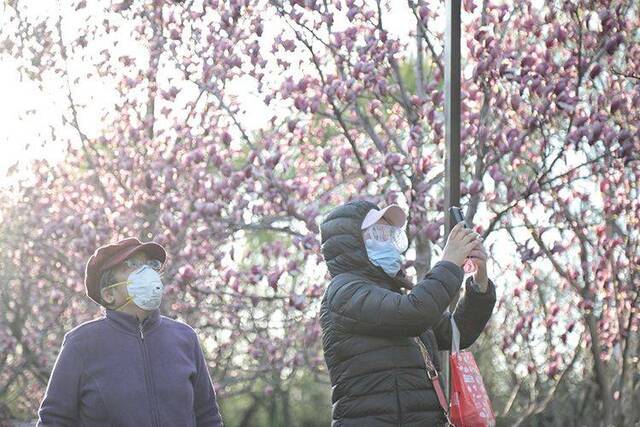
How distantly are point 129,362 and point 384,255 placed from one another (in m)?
1.01

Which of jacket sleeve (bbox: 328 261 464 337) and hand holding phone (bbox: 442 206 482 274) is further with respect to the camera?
hand holding phone (bbox: 442 206 482 274)

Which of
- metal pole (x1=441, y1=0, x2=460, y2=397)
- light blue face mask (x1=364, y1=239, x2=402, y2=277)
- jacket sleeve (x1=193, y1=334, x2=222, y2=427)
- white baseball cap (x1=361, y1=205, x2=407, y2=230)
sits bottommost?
jacket sleeve (x1=193, y1=334, x2=222, y2=427)

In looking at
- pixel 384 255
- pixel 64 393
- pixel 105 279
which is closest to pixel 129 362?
pixel 64 393

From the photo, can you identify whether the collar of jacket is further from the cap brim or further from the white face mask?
the cap brim

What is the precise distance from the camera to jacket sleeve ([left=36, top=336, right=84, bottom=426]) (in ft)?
14.7

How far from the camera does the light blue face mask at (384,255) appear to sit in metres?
4.63

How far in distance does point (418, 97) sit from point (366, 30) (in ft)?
2.08

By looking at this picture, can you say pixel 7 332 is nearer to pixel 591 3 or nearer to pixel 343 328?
pixel 591 3

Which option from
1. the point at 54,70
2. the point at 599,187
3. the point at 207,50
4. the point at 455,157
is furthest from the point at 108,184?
the point at 455,157

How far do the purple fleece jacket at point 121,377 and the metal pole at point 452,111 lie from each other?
1135 millimetres

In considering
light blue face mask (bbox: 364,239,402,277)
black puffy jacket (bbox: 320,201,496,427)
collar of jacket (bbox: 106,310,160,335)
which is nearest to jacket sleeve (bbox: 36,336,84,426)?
collar of jacket (bbox: 106,310,160,335)

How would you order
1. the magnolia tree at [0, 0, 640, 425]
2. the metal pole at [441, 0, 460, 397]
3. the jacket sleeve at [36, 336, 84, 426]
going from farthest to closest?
the magnolia tree at [0, 0, 640, 425] → the metal pole at [441, 0, 460, 397] → the jacket sleeve at [36, 336, 84, 426]

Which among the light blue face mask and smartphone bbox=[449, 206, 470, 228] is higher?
smartphone bbox=[449, 206, 470, 228]

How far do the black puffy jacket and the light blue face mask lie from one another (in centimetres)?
3
